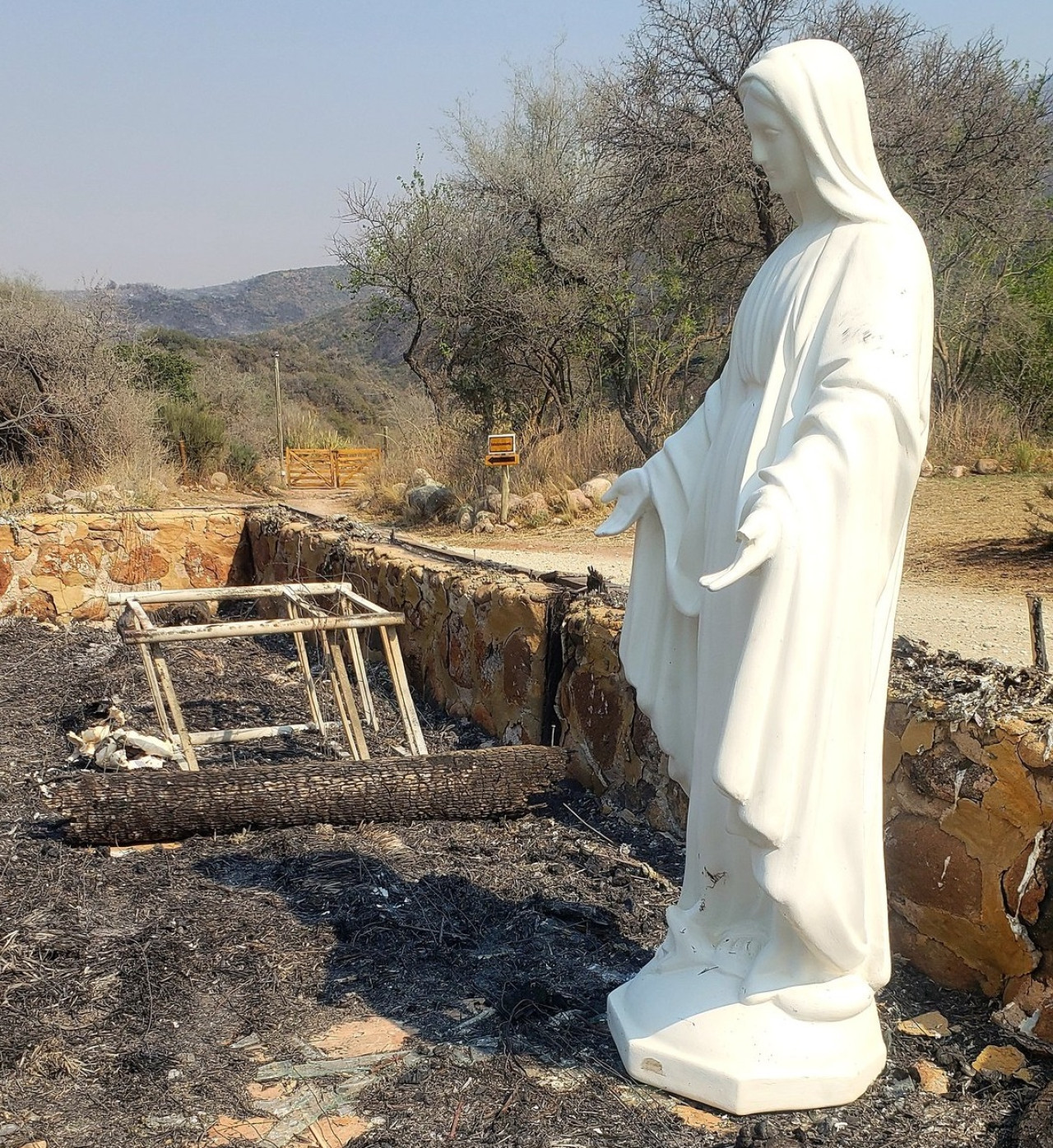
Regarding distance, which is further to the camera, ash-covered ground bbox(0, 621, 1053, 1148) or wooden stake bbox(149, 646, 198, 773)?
wooden stake bbox(149, 646, 198, 773)

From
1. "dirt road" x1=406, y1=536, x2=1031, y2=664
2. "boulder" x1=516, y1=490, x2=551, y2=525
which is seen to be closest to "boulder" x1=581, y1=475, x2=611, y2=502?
"boulder" x1=516, y1=490, x2=551, y2=525

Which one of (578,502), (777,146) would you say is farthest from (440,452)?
(777,146)

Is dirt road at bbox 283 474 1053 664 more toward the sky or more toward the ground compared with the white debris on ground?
more toward the ground

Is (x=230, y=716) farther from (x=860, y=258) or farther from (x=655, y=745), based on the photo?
(x=860, y=258)

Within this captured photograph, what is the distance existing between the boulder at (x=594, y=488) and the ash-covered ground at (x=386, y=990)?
8.71 metres

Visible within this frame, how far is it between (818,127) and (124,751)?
432 centimetres

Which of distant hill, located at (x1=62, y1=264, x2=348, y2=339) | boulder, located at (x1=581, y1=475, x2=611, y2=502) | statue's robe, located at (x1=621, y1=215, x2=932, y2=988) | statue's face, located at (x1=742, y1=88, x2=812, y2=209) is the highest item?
distant hill, located at (x1=62, y1=264, x2=348, y2=339)

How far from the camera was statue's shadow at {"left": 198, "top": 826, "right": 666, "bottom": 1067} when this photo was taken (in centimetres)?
295

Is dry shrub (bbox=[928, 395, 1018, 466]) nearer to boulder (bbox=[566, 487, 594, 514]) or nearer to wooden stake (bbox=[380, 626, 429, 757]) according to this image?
boulder (bbox=[566, 487, 594, 514])

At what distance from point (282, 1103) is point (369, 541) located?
5672 millimetres

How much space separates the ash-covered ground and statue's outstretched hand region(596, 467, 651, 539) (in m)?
1.30

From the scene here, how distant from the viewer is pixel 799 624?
88.0 inches

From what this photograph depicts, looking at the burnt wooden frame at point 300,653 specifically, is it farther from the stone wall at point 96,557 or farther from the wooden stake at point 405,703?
the stone wall at point 96,557

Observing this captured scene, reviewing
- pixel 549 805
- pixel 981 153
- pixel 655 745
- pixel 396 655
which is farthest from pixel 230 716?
pixel 981 153
